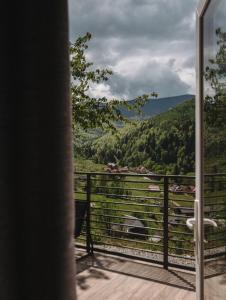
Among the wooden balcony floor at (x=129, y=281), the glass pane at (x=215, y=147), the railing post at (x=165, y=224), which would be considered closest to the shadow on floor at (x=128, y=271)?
the wooden balcony floor at (x=129, y=281)

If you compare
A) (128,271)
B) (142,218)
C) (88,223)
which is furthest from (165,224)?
(88,223)

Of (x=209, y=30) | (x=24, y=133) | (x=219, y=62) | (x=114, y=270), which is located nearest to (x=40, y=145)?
(x=24, y=133)

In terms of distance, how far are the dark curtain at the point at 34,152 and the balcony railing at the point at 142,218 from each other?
2637 millimetres

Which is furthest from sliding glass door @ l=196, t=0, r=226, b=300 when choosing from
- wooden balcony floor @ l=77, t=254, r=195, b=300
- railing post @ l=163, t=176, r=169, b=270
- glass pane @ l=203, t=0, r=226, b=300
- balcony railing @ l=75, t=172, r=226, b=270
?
railing post @ l=163, t=176, r=169, b=270

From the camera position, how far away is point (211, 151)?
4.44ft


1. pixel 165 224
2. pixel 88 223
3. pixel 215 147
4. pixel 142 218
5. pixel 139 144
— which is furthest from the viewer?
pixel 139 144

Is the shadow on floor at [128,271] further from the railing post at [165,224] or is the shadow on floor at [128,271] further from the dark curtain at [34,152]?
the dark curtain at [34,152]

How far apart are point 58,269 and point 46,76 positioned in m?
0.39

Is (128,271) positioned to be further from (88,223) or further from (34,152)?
(34,152)

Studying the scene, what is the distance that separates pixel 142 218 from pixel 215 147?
332cm

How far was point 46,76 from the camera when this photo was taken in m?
0.69

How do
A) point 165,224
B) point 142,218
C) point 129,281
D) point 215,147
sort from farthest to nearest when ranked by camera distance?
point 142,218 < point 165,224 < point 129,281 < point 215,147

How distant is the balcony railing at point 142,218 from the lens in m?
3.99

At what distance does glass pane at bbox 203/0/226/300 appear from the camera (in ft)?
3.66
